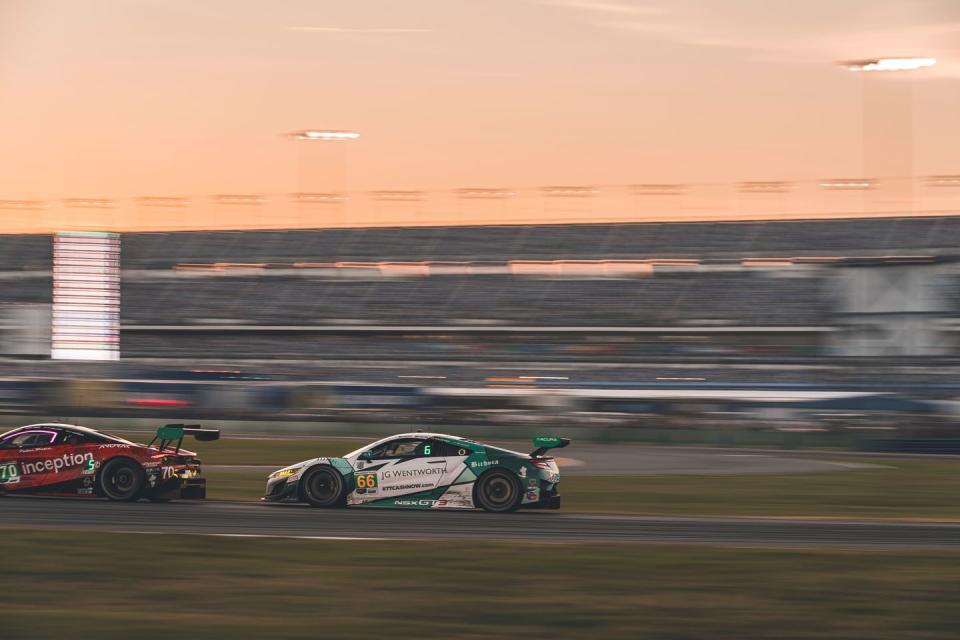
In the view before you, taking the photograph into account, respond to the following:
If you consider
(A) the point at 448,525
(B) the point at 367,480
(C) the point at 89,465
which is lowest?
(A) the point at 448,525

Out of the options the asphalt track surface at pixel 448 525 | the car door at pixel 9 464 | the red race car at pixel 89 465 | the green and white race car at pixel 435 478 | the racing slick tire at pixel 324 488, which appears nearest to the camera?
the asphalt track surface at pixel 448 525

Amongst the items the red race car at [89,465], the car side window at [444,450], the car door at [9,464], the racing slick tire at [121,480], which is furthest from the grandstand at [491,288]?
the car door at [9,464]

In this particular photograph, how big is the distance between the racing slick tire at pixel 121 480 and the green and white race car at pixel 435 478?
7.60 ft

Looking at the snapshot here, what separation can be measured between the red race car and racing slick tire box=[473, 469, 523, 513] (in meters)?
3.74

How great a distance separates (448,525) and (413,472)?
5.44 ft

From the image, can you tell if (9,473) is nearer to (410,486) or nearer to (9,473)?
(9,473)

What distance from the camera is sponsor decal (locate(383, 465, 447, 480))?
1608 cm

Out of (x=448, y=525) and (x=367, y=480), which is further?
(x=367, y=480)

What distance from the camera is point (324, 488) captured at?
638 inches

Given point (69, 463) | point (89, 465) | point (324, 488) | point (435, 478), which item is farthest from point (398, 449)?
point (69, 463)

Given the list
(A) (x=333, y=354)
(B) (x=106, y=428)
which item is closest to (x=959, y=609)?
(B) (x=106, y=428)

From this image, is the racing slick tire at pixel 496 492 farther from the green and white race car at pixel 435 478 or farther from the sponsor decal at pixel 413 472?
the sponsor decal at pixel 413 472

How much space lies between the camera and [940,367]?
41094 mm

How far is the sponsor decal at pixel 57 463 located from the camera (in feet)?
53.8
